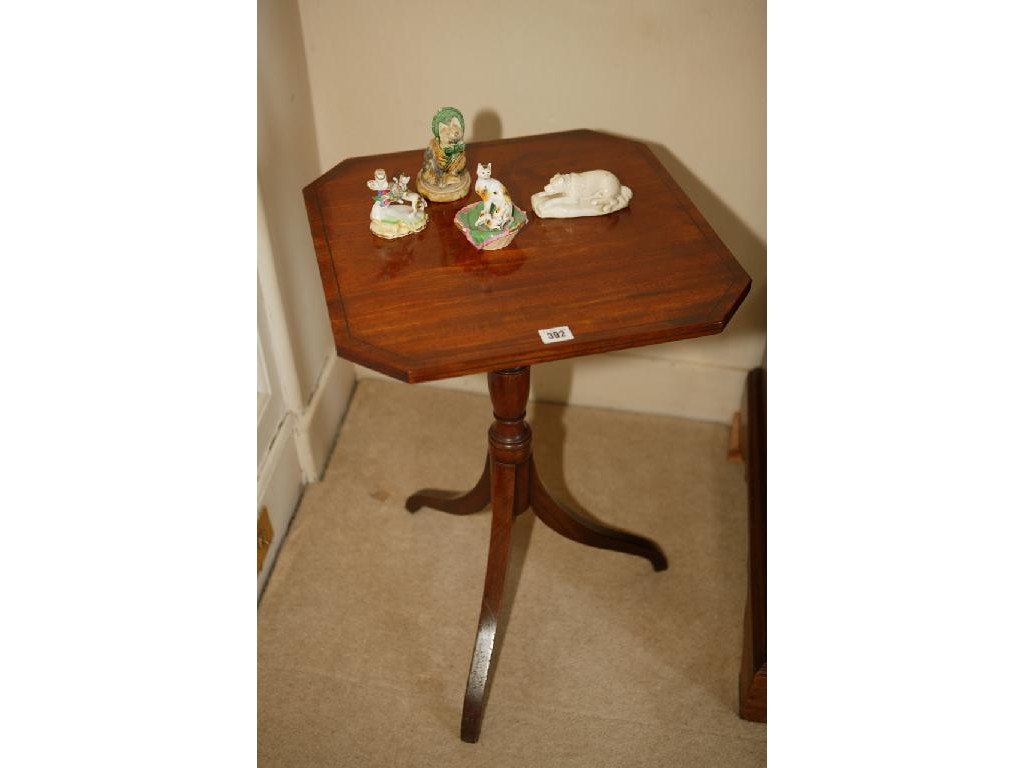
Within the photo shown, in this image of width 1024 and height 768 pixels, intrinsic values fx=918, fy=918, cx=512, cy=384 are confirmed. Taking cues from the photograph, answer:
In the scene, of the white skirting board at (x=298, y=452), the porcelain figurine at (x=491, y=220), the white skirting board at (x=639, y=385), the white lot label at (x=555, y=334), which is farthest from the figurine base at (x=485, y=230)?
the white skirting board at (x=639, y=385)

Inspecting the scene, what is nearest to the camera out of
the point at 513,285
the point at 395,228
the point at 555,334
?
the point at 555,334

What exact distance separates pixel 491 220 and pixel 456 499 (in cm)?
86

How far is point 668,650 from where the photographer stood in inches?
81.0

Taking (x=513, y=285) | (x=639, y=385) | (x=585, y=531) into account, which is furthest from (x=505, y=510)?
(x=639, y=385)

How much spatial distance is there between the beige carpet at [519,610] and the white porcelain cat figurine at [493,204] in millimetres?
968

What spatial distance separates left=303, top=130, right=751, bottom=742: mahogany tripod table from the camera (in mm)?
1410

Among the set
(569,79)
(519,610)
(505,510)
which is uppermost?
(569,79)

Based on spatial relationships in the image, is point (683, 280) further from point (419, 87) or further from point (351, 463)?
point (351, 463)

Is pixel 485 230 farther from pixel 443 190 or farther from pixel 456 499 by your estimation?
pixel 456 499

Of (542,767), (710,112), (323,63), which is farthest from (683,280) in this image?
(323,63)

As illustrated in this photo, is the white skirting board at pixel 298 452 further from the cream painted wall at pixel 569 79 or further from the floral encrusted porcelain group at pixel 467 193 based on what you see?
the floral encrusted porcelain group at pixel 467 193

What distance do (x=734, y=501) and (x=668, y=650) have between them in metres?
0.52

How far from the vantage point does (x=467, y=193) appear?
5.74 feet

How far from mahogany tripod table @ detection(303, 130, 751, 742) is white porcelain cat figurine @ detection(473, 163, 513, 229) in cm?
5
